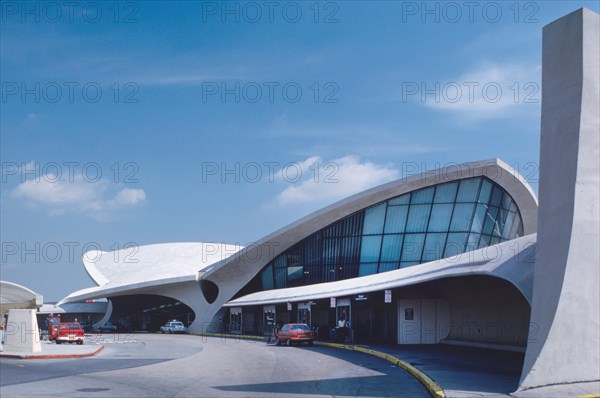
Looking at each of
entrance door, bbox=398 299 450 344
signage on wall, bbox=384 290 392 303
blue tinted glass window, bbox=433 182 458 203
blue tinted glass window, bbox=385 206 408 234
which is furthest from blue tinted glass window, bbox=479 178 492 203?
signage on wall, bbox=384 290 392 303

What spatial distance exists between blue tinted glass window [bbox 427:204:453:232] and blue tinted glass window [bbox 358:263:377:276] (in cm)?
523

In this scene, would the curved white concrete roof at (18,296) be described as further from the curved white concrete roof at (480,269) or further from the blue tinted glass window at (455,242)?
the blue tinted glass window at (455,242)

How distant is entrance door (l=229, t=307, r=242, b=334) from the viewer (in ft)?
192

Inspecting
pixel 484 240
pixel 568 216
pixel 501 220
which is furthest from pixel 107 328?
pixel 568 216

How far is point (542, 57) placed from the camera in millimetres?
16203

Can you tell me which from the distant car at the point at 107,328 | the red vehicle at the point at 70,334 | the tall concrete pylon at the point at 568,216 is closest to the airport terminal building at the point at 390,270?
the tall concrete pylon at the point at 568,216

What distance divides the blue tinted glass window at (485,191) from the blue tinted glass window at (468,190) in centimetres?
42

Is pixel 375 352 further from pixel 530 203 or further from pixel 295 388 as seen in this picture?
pixel 530 203

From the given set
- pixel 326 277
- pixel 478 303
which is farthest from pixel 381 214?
pixel 478 303

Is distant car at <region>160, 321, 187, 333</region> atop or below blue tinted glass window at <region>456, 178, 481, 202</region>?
below

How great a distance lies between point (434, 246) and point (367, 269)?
17.9ft

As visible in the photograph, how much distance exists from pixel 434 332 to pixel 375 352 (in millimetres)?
5839

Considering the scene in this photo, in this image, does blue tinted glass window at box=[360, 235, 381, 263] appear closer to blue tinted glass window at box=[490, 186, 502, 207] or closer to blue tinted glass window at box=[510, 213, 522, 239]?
blue tinted glass window at box=[490, 186, 502, 207]

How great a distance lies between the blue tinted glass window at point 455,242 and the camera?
4906 centimetres
